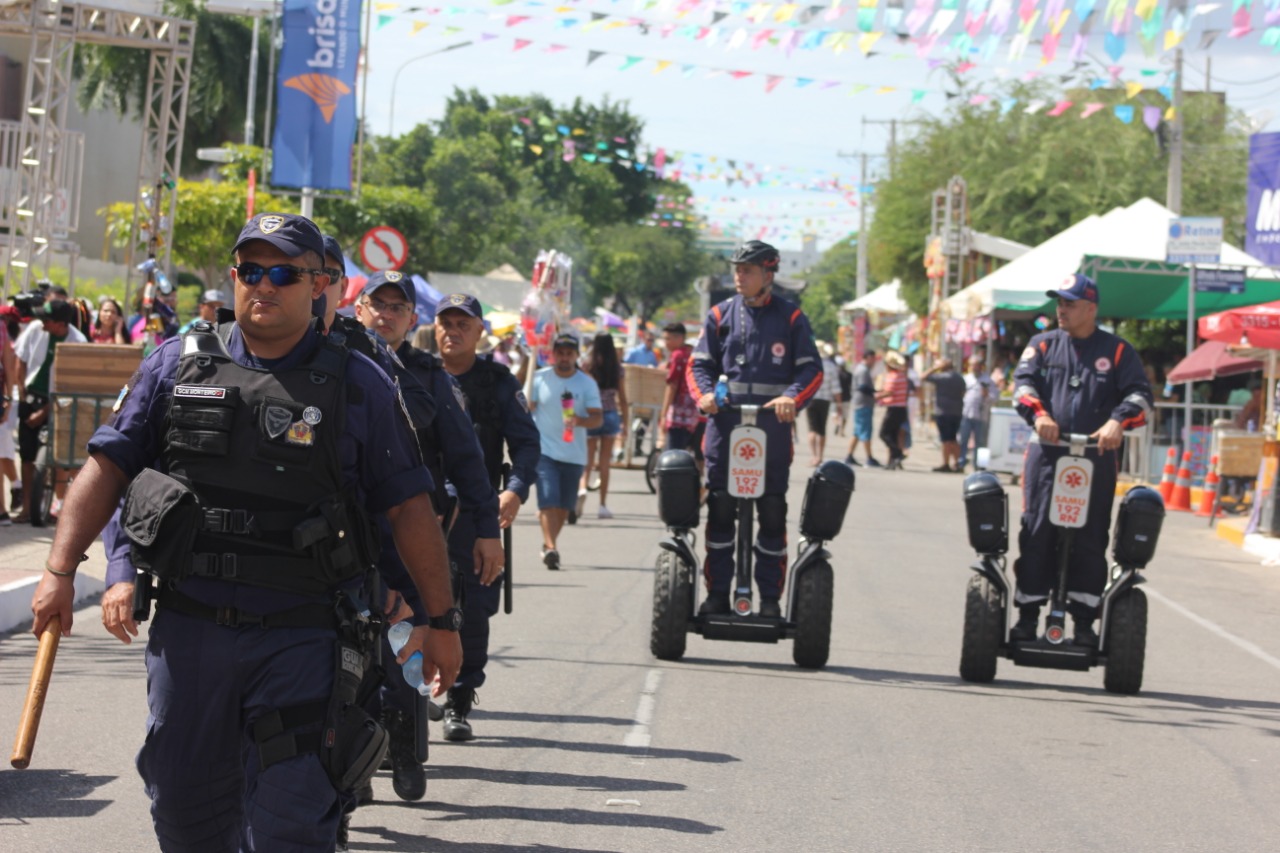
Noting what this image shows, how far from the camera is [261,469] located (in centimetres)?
418

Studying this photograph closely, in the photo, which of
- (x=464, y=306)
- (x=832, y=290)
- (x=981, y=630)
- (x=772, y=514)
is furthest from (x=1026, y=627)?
(x=832, y=290)

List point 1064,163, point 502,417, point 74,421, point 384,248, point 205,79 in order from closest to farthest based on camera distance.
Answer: point 502,417
point 74,421
point 384,248
point 1064,163
point 205,79

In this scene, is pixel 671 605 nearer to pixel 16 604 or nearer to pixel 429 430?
pixel 429 430

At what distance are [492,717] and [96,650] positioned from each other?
2.72 m

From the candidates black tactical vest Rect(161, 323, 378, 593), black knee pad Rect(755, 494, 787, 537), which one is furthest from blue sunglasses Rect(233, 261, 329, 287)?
black knee pad Rect(755, 494, 787, 537)

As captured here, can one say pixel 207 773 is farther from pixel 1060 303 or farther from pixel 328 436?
pixel 1060 303

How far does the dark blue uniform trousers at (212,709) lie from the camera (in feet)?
13.6

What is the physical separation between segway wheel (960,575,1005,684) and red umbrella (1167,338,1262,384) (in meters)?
14.9

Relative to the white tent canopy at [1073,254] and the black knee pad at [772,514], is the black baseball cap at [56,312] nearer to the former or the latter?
the black knee pad at [772,514]

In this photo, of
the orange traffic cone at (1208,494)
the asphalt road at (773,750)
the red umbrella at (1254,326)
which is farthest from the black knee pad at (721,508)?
the orange traffic cone at (1208,494)

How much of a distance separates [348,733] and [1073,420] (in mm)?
5620

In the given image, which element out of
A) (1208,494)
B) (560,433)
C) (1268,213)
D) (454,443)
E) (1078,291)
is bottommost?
(1208,494)

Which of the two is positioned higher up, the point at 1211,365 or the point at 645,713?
the point at 1211,365

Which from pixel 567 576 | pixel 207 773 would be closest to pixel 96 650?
pixel 567 576
